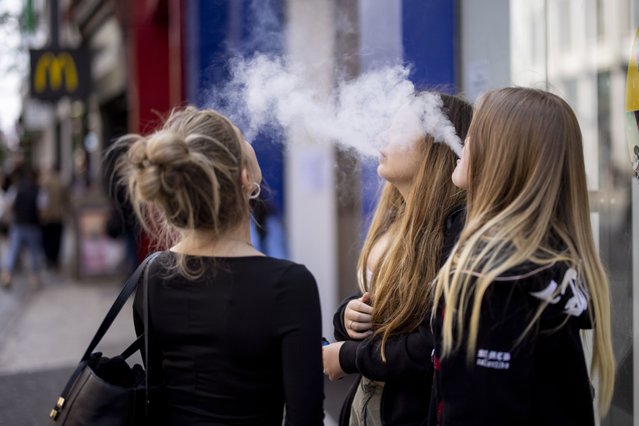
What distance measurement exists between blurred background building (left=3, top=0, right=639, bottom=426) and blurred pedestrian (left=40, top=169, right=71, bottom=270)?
1.11 m

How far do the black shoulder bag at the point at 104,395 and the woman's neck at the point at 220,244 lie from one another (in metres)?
0.12

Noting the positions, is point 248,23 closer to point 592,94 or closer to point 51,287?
point 592,94

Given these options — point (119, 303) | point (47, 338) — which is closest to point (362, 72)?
point (119, 303)

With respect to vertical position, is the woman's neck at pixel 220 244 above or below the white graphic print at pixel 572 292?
above

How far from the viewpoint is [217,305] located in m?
1.86

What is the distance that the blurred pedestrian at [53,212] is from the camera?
11891 mm

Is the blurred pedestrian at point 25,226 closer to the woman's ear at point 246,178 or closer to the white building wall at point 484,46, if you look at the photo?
the white building wall at point 484,46

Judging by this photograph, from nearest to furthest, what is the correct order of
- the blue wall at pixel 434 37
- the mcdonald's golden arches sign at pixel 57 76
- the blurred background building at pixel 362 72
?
the blurred background building at pixel 362 72 < the blue wall at pixel 434 37 < the mcdonald's golden arches sign at pixel 57 76

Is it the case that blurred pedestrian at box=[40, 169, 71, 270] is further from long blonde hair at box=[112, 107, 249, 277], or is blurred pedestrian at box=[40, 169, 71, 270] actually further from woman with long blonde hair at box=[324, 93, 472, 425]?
long blonde hair at box=[112, 107, 249, 277]

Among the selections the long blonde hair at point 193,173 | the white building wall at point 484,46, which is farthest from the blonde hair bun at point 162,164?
the white building wall at point 484,46

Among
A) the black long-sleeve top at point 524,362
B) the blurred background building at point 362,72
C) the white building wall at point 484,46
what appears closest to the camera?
the black long-sleeve top at point 524,362

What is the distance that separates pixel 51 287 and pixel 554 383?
10216 millimetres

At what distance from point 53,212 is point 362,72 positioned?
9.16m

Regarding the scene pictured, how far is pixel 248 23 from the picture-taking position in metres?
5.67
